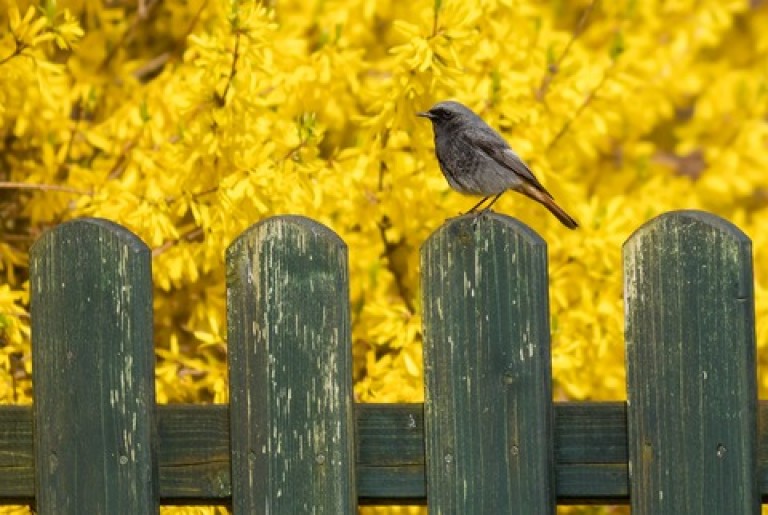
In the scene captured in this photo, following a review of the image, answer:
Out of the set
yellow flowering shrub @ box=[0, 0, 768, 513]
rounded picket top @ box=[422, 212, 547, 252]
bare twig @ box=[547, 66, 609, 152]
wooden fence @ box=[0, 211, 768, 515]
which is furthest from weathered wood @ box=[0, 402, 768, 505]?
bare twig @ box=[547, 66, 609, 152]

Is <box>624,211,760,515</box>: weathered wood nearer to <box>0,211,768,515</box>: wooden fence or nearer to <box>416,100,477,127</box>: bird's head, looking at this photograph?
<box>0,211,768,515</box>: wooden fence

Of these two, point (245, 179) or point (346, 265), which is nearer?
point (346, 265)

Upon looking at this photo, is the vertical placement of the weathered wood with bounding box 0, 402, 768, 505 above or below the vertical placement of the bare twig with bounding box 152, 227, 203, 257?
below

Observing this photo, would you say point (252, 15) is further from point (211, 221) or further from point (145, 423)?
point (145, 423)

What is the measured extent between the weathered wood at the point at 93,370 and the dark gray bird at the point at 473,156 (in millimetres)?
1178

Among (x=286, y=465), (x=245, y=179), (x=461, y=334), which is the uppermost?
(x=245, y=179)

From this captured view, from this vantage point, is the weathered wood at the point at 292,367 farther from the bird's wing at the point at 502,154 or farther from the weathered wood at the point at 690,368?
the bird's wing at the point at 502,154

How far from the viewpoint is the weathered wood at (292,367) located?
8.43 feet

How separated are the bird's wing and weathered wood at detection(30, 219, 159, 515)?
1.18m

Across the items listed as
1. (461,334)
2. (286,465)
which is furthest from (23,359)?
(461,334)

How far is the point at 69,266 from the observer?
264cm

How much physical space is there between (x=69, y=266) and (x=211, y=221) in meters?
0.83

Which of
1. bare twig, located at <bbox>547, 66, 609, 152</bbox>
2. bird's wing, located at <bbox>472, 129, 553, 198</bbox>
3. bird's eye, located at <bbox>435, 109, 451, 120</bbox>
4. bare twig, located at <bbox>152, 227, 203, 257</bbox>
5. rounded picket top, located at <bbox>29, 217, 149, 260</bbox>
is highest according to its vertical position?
bare twig, located at <bbox>547, 66, 609, 152</bbox>

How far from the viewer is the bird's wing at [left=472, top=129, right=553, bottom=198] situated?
11.4ft
